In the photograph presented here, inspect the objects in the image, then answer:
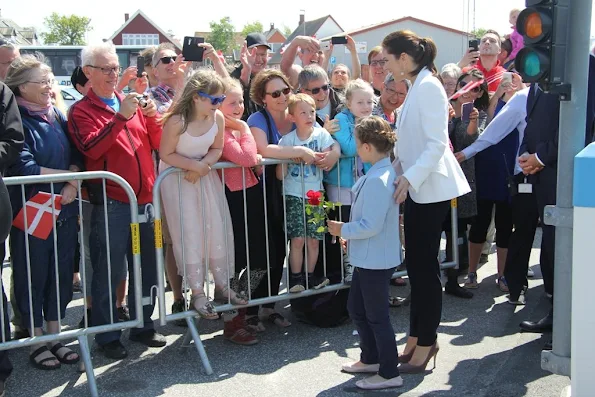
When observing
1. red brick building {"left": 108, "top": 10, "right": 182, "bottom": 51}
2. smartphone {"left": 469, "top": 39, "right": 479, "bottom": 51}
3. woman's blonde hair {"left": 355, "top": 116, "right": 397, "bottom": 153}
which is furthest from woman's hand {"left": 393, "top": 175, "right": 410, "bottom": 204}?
red brick building {"left": 108, "top": 10, "right": 182, "bottom": 51}

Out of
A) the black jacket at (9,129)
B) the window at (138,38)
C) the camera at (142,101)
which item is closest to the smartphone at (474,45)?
the camera at (142,101)

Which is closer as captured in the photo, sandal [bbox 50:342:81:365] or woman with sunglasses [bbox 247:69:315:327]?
sandal [bbox 50:342:81:365]

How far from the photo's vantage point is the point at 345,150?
5.64 metres

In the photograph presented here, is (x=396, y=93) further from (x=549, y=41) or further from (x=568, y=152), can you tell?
(x=568, y=152)

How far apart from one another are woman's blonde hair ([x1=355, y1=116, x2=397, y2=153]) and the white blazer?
188mm

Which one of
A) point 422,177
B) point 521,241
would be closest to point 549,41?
point 422,177

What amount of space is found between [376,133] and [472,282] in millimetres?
2786

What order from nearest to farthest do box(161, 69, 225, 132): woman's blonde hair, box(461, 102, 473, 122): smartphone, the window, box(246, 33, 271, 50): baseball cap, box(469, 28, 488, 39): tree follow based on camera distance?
box(161, 69, 225, 132): woman's blonde hair < box(461, 102, 473, 122): smartphone < box(246, 33, 271, 50): baseball cap < box(469, 28, 488, 39): tree < the window

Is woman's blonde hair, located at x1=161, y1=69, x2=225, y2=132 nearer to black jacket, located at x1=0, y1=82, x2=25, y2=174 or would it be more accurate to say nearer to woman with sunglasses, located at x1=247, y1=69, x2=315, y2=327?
woman with sunglasses, located at x1=247, y1=69, x2=315, y2=327

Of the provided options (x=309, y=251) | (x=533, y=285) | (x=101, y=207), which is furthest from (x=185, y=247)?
(x=533, y=285)

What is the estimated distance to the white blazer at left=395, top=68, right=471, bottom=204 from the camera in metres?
4.45

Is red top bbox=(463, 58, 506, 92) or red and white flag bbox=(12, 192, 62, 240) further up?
red top bbox=(463, 58, 506, 92)

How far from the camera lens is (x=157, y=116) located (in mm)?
5379

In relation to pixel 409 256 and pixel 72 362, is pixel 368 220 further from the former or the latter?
pixel 72 362
